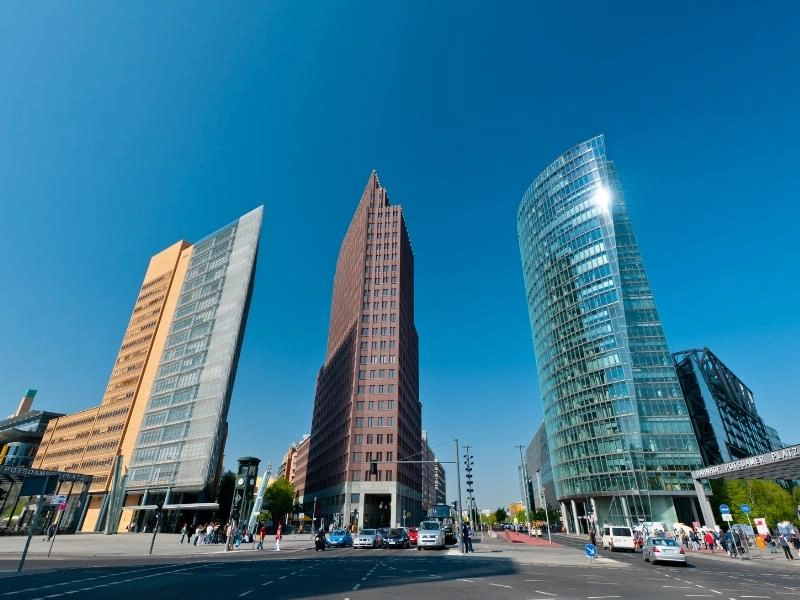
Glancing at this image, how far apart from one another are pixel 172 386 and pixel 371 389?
39152 millimetres

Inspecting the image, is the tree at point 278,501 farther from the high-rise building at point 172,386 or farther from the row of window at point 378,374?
the row of window at point 378,374

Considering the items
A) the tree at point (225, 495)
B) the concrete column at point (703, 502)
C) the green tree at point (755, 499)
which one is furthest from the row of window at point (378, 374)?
the green tree at point (755, 499)

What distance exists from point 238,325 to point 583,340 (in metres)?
68.4

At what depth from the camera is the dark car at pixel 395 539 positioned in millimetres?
37984

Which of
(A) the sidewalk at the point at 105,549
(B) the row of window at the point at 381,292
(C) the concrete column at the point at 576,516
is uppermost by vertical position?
(B) the row of window at the point at 381,292

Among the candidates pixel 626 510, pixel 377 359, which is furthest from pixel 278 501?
pixel 626 510

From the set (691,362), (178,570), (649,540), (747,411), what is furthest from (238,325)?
(747,411)

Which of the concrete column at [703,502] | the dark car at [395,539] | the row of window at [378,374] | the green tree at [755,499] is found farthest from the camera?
the row of window at [378,374]

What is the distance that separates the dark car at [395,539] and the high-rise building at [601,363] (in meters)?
52.8

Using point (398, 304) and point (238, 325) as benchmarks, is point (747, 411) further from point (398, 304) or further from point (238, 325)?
point (238, 325)

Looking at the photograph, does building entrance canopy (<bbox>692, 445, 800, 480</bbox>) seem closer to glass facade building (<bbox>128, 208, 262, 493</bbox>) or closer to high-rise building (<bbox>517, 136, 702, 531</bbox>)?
high-rise building (<bbox>517, 136, 702, 531</bbox>)

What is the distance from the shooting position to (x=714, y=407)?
92.9 metres

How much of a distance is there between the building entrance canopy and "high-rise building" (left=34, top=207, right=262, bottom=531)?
229 ft

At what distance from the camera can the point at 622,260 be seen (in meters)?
86.2
